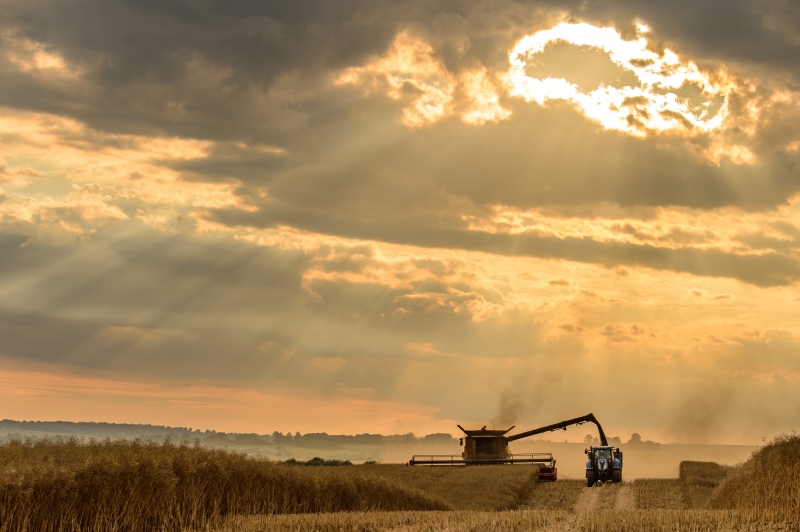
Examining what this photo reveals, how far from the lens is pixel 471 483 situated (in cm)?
4741

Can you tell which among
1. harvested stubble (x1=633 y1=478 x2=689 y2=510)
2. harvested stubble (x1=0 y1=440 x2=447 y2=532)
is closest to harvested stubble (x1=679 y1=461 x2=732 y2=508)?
harvested stubble (x1=633 y1=478 x2=689 y2=510)

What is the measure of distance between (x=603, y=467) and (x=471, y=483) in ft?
27.3

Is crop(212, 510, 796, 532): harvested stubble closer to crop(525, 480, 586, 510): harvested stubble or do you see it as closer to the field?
the field

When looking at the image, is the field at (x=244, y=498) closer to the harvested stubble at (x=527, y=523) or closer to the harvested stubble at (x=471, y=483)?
the harvested stubble at (x=527, y=523)

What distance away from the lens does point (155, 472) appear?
21.7m

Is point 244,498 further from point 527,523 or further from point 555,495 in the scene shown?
point 555,495

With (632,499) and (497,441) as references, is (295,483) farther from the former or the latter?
(497,441)

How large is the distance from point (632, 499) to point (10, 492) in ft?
112

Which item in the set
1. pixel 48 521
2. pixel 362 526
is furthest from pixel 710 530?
pixel 48 521

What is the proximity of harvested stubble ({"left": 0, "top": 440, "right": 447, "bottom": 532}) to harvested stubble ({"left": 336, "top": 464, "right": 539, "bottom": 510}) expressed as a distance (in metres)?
6.42

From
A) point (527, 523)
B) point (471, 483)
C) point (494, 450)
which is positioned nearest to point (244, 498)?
point (527, 523)

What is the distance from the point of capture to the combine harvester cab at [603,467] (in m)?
47.2

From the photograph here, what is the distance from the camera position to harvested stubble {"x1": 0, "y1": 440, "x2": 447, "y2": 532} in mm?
18781

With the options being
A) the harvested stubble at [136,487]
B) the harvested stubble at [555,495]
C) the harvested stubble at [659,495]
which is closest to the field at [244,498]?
the harvested stubble at [136,487]
